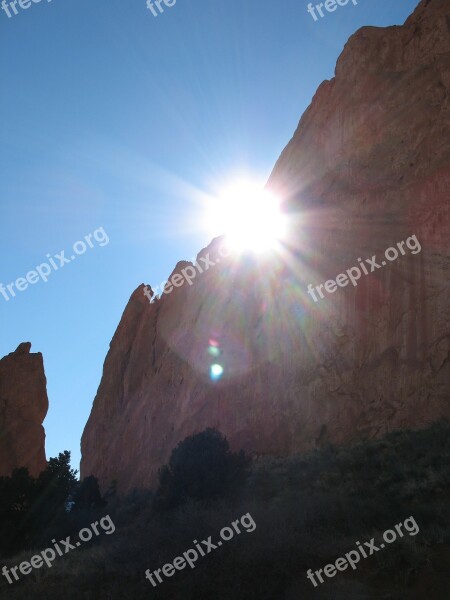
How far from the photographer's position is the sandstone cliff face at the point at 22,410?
4194 cm

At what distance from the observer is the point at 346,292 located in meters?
23.9

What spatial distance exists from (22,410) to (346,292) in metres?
32.1

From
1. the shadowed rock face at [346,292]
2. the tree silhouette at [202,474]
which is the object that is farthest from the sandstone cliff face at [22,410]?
the tree silhouette at [202,474]

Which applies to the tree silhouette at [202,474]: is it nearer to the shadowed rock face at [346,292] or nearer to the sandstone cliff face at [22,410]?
the shadowed rock face at [346,292]

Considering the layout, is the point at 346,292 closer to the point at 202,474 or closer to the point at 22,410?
the point at 202,474

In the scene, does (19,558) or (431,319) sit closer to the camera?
(19,558)

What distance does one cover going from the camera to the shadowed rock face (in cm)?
2083

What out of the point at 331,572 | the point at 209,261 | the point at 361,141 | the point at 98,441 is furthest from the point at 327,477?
the point at 98,441

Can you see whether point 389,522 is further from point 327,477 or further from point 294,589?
point 327,477

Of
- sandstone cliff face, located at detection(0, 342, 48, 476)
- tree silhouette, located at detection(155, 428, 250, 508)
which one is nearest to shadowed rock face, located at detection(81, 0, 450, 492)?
tree silhouette, located at detection(155, 428, 250, 508)

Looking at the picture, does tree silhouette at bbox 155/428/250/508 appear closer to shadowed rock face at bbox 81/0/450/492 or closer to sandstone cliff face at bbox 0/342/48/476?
shadowed rock face at bbox 81/0/450/492

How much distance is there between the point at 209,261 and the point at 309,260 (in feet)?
46.4

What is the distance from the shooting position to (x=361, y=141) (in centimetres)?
2614

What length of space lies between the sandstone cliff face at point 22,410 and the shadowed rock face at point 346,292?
10.8m
